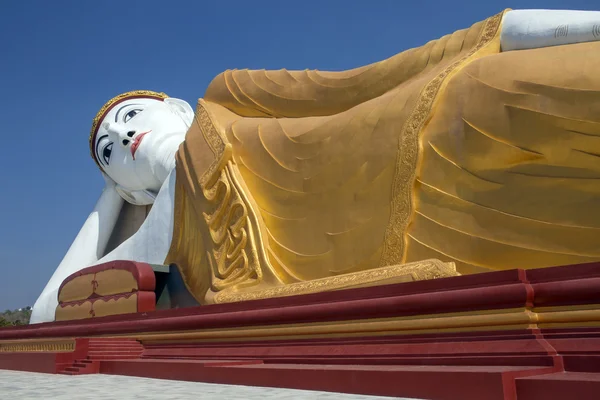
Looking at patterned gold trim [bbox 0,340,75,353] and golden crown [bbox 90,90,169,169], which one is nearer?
patterned gold trim [bbox 0,340,75,353]

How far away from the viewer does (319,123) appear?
6199 mm

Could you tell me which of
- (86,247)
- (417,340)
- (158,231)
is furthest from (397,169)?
(86,247)

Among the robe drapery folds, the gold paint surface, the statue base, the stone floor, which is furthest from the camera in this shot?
the gold paint surface

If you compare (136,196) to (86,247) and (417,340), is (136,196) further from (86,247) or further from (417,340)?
(417,340)

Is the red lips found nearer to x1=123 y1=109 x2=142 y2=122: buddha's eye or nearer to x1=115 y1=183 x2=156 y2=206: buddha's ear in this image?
x1=123 y1=109 x2=142 y2=122: buddha's eye

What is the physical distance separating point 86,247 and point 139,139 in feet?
6.97

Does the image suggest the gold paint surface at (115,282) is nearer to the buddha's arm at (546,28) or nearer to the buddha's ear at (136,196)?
the buddha's ear at (136,196)

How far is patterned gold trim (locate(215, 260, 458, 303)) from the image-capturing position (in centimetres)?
458

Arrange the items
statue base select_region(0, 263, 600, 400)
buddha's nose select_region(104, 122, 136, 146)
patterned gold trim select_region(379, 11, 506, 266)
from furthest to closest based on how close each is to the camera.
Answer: buddha's nose select_region(104, 122, 136, 146) < patterned gold trim select_region(379, 11, 506, 266) < statue base select_region(0, 263, 600, 400)

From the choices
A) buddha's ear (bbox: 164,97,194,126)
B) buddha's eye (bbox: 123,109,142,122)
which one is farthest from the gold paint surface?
buddha's ear (bbox: 164,97,194,126)

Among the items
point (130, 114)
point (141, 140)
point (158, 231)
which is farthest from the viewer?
point (130, 114)

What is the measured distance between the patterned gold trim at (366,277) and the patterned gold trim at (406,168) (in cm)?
23

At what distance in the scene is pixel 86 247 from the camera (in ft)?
33.4

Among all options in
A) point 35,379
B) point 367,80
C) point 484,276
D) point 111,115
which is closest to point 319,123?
point 367,80
